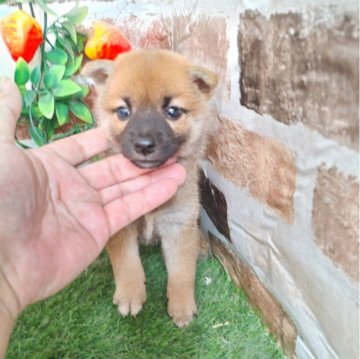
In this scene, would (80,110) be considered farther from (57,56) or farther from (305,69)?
(305,69)

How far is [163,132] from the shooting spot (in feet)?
4.75

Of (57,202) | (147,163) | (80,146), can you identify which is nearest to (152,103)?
(147,163)

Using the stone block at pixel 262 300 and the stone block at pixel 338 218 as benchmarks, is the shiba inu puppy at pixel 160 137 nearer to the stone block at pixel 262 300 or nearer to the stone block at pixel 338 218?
the stone block at pixel 262 300

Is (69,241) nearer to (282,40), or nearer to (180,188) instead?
(180,188)

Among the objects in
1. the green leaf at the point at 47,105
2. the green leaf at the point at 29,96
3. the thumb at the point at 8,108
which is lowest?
the green leaf at the point at 47,105

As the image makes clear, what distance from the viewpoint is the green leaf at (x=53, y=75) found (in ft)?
6.00

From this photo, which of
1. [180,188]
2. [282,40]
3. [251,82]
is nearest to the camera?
[282,40]

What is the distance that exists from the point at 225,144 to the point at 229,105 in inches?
5.9

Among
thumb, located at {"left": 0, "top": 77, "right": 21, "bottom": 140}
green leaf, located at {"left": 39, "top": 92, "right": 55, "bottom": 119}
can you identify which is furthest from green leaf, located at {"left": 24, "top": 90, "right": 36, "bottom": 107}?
thumb, located at {"left": 0, "top": 77, "right": 21, "bottom": 140}

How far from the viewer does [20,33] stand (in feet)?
5.69

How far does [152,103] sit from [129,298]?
2.23 ft

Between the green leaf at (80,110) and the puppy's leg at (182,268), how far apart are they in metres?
0.66

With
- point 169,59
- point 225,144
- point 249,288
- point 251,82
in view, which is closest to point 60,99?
point 169,59

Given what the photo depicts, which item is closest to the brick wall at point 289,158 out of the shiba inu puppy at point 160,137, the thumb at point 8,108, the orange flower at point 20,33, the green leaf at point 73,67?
the shiba inu puppy at point 160,137
